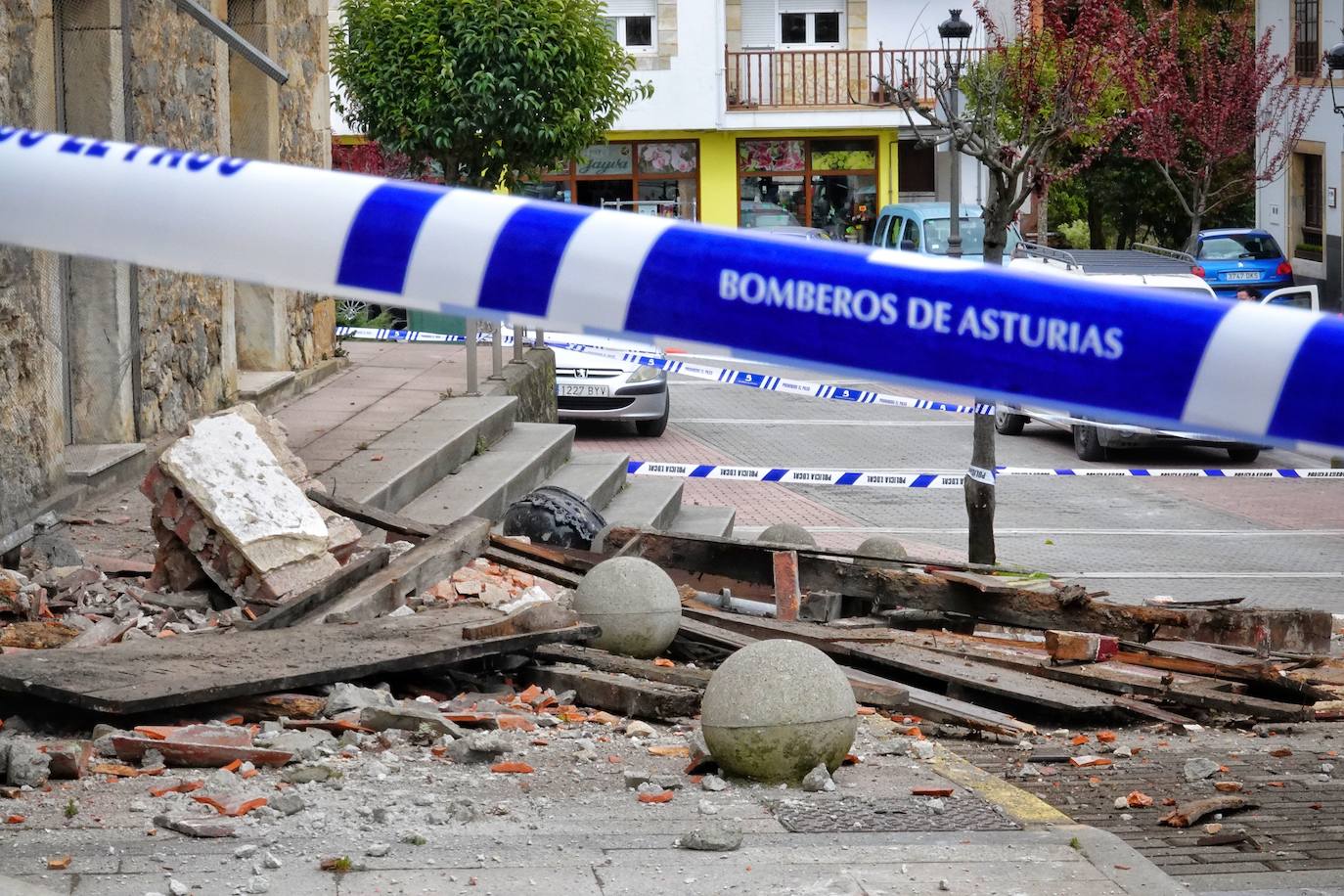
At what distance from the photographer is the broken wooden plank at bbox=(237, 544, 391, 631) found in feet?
24.5

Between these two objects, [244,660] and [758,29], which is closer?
[244,660]

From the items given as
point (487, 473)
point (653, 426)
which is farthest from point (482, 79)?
point (653, 426)

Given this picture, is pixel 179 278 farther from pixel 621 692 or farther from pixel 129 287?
pixel 621 692

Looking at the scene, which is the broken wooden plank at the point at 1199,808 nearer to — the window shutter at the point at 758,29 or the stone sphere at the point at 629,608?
the stone sphere at the point at 629,608

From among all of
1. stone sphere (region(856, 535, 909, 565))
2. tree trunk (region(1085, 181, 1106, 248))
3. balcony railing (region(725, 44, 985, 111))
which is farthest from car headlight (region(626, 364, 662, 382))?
tree trunk (region(1085, 181, 1106, 248))

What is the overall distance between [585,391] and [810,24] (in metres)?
24.7

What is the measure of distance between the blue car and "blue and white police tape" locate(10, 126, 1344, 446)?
28868 mm

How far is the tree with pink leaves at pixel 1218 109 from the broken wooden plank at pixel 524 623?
90.7ft

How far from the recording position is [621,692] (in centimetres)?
718

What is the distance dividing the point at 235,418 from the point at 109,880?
4173 mm

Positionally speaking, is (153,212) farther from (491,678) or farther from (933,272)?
(491,678)

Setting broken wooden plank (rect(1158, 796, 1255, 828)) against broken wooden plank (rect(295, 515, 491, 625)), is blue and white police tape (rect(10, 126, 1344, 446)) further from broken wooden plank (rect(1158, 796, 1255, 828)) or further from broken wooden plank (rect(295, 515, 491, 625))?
broken wooden plank (rect(295, 515, 491, 625))

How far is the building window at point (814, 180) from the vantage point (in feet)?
135

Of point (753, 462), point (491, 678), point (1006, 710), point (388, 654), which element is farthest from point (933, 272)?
point (753, 462)
